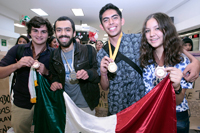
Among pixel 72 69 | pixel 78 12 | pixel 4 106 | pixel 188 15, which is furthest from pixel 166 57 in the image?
pixel 78 12

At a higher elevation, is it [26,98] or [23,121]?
[26,98]

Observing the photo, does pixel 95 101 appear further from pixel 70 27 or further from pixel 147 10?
pixel 147 10

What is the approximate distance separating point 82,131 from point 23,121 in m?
1.16

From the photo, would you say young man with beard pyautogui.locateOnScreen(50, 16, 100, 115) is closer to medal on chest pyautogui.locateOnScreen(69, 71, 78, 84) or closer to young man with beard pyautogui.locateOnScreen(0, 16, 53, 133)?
Answer: medal on chest pyautogui.locateOnScreen(69, 71, 78, 84)

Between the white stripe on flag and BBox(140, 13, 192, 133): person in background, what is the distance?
0.62 metres

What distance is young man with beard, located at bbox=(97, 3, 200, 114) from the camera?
1.53 meters

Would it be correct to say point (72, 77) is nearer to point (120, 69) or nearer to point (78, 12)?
point (120, 69)

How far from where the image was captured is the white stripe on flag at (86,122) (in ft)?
4.21

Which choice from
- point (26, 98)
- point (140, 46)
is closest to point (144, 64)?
point (140, 46)

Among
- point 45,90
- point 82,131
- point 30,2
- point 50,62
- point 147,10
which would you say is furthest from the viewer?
point 147,10

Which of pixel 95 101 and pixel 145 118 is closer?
pixel 145 118

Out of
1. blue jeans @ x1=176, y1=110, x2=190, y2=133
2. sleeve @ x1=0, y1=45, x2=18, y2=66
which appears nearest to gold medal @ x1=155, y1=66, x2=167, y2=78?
blue jeans @ x1=176, y1=110, x2=190, y2=133

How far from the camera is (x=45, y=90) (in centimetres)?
179

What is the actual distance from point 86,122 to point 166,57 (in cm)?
118
